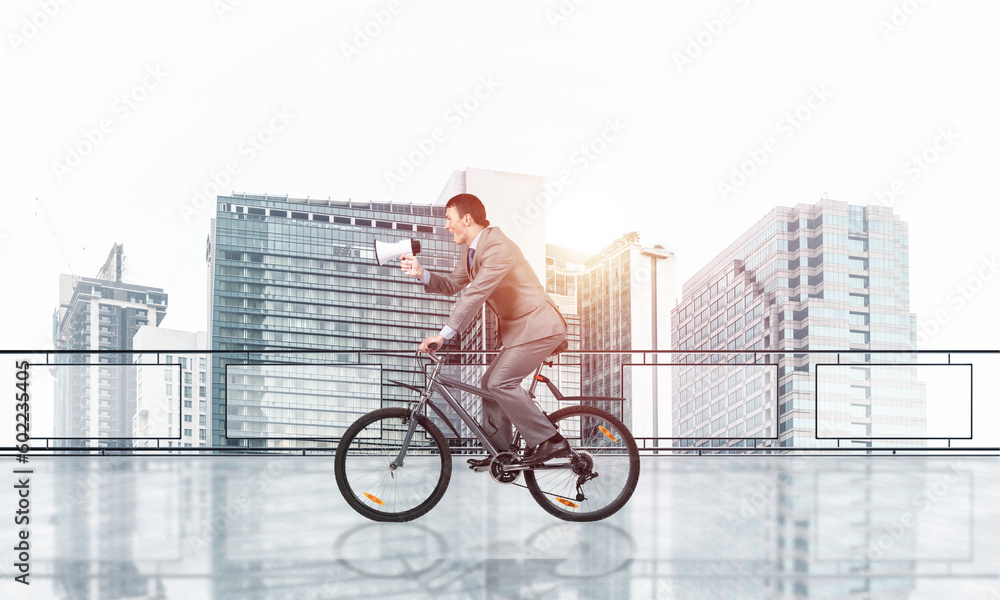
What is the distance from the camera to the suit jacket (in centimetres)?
348

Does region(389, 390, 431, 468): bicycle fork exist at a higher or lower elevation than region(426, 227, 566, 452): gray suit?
lower

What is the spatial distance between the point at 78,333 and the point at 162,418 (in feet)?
548

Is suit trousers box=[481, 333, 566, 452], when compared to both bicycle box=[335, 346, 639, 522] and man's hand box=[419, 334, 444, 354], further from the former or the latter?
man's hand box=[419, 334, 444, 354]

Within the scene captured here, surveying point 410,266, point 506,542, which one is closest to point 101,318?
point 410,266

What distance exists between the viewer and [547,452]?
3568 millimetres

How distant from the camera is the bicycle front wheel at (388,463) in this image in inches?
141

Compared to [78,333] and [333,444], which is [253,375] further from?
[78,333]

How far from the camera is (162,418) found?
6.66 meters

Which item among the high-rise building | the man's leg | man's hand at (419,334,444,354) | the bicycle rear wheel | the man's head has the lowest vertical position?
the bicycle rear wheel

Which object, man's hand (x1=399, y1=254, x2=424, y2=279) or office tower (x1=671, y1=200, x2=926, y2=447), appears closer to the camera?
man's hand (x1=399, y1=254, x2=424, y2=279)

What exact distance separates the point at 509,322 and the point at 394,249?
0.63 meters

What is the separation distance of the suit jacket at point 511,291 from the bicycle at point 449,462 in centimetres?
18

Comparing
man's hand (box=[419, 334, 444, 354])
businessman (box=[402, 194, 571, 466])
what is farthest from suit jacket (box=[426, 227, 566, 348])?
man's hand (box=[419, 334, 444, 354])

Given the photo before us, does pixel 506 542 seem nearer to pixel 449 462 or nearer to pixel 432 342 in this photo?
pixel 449 462
